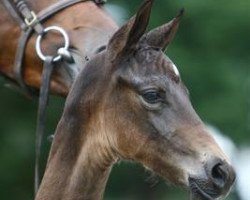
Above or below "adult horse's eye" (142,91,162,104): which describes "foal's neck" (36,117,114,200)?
below

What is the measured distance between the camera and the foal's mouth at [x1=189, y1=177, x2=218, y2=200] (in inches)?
188

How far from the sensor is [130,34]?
4.98 meters

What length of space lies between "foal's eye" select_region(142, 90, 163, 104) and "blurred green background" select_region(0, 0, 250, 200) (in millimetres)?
2857

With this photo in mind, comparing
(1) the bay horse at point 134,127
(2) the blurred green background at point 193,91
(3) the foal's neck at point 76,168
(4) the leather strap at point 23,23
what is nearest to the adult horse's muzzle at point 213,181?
(1) the bay horse at point 134,127

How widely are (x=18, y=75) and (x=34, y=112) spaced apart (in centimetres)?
206

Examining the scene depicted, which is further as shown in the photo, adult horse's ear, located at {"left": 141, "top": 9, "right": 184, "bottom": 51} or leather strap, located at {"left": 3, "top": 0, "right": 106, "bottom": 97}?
leather strap, located at {"left": 3, "top": 0, "right": 106, "bottom": 97}

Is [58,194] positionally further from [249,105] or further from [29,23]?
[249,105]

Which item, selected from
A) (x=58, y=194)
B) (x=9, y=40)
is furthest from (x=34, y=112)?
(x=58, y=194)

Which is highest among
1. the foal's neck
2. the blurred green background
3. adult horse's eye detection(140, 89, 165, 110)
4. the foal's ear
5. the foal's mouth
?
the foal's ear

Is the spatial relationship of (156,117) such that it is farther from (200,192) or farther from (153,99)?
(200,192)

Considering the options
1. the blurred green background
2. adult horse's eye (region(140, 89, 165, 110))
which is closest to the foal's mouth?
adult horse's eye (region(140, 89, 165, 110))

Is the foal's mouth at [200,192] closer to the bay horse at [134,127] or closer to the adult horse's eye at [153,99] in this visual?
the bay horse at [134,127]

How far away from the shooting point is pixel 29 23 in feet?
19.7

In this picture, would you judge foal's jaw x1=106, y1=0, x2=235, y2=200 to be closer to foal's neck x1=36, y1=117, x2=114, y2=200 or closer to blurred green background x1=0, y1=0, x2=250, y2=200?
foal's neck x1=36, y1=117, x2=114, y2=200
